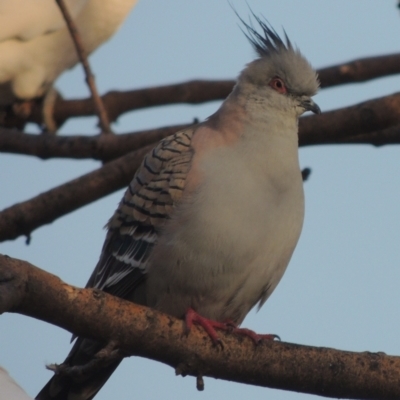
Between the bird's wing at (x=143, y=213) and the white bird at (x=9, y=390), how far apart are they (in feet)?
2.84

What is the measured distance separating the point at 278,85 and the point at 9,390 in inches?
83.4

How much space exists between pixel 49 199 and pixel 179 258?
118cm

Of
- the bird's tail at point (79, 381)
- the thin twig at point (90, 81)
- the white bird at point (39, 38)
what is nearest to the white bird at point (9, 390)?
the bird's tail at point (79, 381)

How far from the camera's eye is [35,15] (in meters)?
8.07

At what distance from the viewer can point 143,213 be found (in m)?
4.73

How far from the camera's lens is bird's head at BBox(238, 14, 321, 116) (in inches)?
201

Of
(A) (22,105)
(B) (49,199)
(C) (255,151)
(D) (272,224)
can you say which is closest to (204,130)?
(C) (255,151)

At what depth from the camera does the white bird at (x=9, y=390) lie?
12.2 ft

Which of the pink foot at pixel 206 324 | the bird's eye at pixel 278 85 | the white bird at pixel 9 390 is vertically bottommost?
the white bird at pixel 9 390

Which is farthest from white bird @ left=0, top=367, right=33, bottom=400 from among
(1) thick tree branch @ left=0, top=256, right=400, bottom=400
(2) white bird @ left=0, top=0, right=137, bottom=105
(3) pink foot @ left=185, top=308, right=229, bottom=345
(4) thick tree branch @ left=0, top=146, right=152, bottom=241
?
(2) white bird @ left=0, top=0, right=137, bottom=105

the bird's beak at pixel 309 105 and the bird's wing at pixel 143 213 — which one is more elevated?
the bird's beak at pixel 309 105

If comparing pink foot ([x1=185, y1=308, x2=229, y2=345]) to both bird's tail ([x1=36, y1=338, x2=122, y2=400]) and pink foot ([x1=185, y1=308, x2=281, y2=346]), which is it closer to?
pink foot ([x1=185, y1=308, x2=281, y2=346])

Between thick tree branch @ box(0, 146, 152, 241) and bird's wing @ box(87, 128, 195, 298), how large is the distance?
1.86 feet

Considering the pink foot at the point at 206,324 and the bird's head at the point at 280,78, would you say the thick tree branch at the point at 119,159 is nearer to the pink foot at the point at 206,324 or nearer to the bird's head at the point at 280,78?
the bird's head at the point at 280,78
